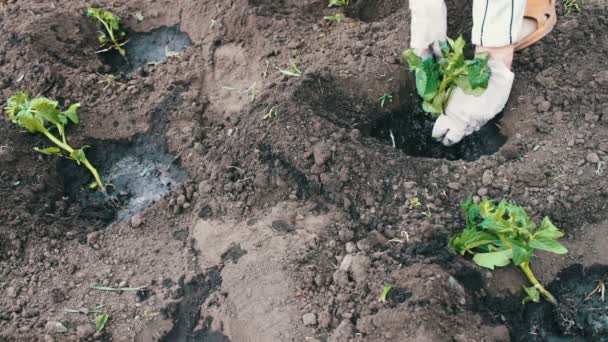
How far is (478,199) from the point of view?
2.61m

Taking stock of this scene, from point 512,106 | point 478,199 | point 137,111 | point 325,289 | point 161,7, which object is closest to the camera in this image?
point 325,289

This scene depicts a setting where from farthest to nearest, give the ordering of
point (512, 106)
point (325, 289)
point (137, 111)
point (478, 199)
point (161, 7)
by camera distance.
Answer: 1. point (161, 7)
2. point (137, 111)
3. point (512, 106)
4. point (478, 199)
5. point (325, 289)

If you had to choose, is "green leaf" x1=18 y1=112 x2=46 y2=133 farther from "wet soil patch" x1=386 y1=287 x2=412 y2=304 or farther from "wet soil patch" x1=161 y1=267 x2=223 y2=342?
"wet soil patch" x1=386 y1=287 x2=412 y2=304

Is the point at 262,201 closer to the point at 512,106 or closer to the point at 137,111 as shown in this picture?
the point at 137,111

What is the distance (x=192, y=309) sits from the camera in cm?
247

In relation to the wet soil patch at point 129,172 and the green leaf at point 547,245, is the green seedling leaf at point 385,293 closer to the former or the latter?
the green leaf at point 547,245

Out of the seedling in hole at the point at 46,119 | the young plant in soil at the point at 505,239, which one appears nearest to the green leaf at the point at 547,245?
the young plant in soil at the point at 505,239

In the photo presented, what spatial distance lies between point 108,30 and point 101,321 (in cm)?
198

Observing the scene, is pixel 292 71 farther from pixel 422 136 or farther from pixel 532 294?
pixel 532 294

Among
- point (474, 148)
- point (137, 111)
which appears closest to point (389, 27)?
point (474, 148)

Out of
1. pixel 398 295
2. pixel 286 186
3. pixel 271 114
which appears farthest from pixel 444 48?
pixel 398 295

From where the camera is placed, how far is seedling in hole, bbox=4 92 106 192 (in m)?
3.07

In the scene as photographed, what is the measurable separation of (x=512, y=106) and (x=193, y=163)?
1612 mm

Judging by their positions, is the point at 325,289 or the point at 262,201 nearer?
the point at 325,289
